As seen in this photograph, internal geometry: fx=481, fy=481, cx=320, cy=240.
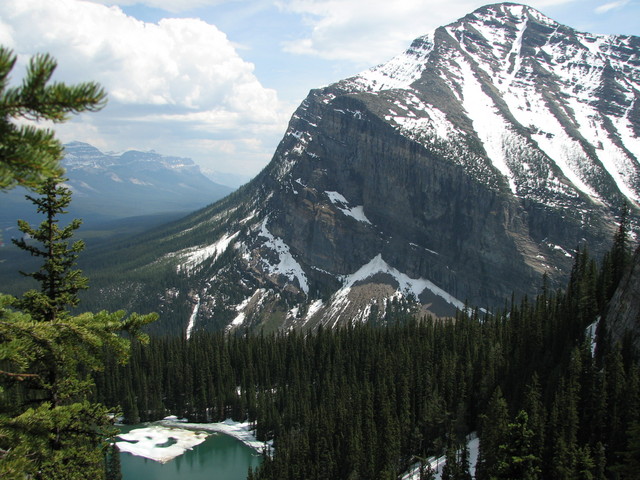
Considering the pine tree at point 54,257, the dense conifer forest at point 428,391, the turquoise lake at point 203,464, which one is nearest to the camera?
the pine tree at point 54,257

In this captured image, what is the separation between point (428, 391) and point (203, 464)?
1771 inches

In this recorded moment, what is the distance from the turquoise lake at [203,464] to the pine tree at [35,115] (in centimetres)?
9121

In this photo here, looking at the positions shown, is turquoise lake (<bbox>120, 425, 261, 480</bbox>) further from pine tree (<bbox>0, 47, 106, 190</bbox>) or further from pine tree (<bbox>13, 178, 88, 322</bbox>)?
pine tree (<bbox>0, 47, 106, 190</bbox>)

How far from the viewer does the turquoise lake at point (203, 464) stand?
85.0 metres

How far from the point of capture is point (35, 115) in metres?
5.16

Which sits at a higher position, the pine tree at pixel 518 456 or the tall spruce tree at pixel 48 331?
the tall spruce tree at pixel 48 331

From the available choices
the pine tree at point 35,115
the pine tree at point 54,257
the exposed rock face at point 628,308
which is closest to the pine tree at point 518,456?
the pine tree at point 54,257

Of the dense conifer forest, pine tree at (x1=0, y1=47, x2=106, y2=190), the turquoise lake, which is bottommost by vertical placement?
the turquoise lake

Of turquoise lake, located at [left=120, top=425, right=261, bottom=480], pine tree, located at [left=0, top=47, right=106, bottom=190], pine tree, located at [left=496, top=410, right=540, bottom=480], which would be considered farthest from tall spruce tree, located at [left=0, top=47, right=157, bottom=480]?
turquoise lake, located at [left=120, top=425, right=261, bottom=480]

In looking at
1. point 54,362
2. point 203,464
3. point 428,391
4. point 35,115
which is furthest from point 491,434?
point 35,115

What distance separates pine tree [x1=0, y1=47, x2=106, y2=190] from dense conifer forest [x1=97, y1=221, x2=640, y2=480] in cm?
2349

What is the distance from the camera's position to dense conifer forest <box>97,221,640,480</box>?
4959 cm

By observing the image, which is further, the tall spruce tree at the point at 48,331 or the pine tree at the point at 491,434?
the pine tree at the point at 491,434

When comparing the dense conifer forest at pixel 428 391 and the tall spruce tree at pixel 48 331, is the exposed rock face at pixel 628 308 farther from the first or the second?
the tall spruce tree at pixel 48 331
